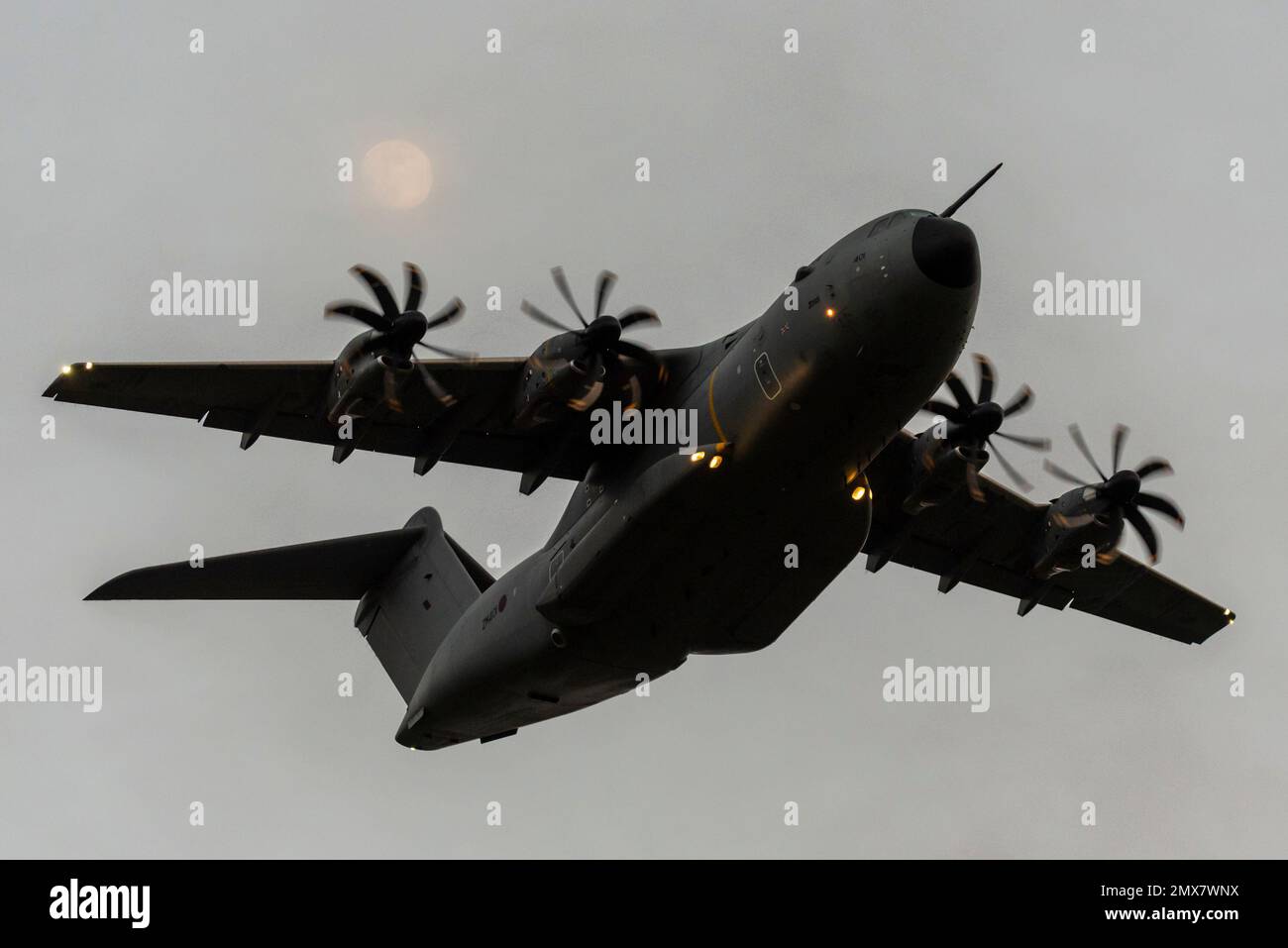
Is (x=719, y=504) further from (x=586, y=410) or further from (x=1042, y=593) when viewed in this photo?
(x=1042, y=593)

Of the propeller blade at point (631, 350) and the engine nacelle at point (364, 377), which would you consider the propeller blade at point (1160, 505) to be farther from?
the engine nacelle at point (364, 377)

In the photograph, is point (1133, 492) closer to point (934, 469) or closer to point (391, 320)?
point (934, 469)

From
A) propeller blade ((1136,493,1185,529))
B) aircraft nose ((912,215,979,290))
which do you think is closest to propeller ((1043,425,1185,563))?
propeller blade ((1136,493,1185,529))

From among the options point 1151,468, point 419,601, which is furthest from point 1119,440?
point 419,601

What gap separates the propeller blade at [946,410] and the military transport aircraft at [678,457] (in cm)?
2

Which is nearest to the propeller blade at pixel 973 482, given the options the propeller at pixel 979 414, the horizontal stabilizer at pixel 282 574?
the propeller at pixel 979 414

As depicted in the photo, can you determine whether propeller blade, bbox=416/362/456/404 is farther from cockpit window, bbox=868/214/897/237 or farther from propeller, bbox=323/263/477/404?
cockpit window, bbox=868/214/897/237

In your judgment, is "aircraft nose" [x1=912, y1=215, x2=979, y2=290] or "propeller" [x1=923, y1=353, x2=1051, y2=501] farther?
"propeller" [x1=923, y1=353, x2=1051, y2=501]

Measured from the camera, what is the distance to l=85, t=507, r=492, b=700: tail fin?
61.7 ft

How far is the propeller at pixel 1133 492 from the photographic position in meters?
17.3

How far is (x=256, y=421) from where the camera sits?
15906 millimetres

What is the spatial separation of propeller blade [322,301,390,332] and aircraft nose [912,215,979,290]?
17.7 feet

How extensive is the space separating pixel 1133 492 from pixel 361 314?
30.0ft
